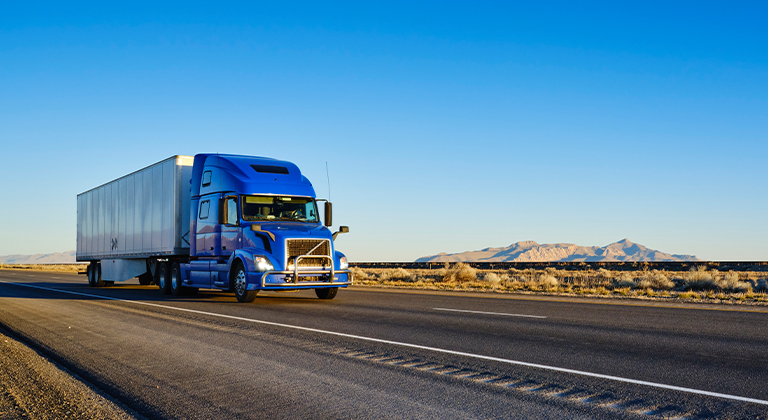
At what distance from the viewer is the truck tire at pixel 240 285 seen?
16.1 metres

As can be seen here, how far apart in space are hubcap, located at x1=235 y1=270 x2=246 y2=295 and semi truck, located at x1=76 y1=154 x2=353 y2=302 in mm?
27

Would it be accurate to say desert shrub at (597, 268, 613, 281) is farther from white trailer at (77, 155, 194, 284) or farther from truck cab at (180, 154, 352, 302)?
white trailer at (77, 155, 194, 284)

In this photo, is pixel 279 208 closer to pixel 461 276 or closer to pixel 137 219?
pixel 137 219

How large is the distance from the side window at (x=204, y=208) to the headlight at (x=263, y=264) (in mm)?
3184

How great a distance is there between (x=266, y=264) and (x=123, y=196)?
10.9m

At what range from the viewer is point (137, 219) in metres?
21.9

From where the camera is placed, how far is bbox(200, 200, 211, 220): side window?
1766cm

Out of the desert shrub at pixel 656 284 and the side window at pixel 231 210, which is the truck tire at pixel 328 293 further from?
the desert shrub at pixel 656 284

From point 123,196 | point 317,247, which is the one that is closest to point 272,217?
point 317,247

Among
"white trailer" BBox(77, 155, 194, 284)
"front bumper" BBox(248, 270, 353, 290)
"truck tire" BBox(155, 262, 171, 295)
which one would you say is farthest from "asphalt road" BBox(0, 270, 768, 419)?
"truck tire" BBox(155, 262, 171, 295)

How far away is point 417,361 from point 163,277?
14962 mm

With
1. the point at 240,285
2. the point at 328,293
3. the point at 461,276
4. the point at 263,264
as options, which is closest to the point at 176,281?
the point at 240,285

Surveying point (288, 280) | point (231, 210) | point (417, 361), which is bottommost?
point (417, 361)

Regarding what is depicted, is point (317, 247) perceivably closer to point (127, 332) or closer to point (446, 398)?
point (127, 332)
